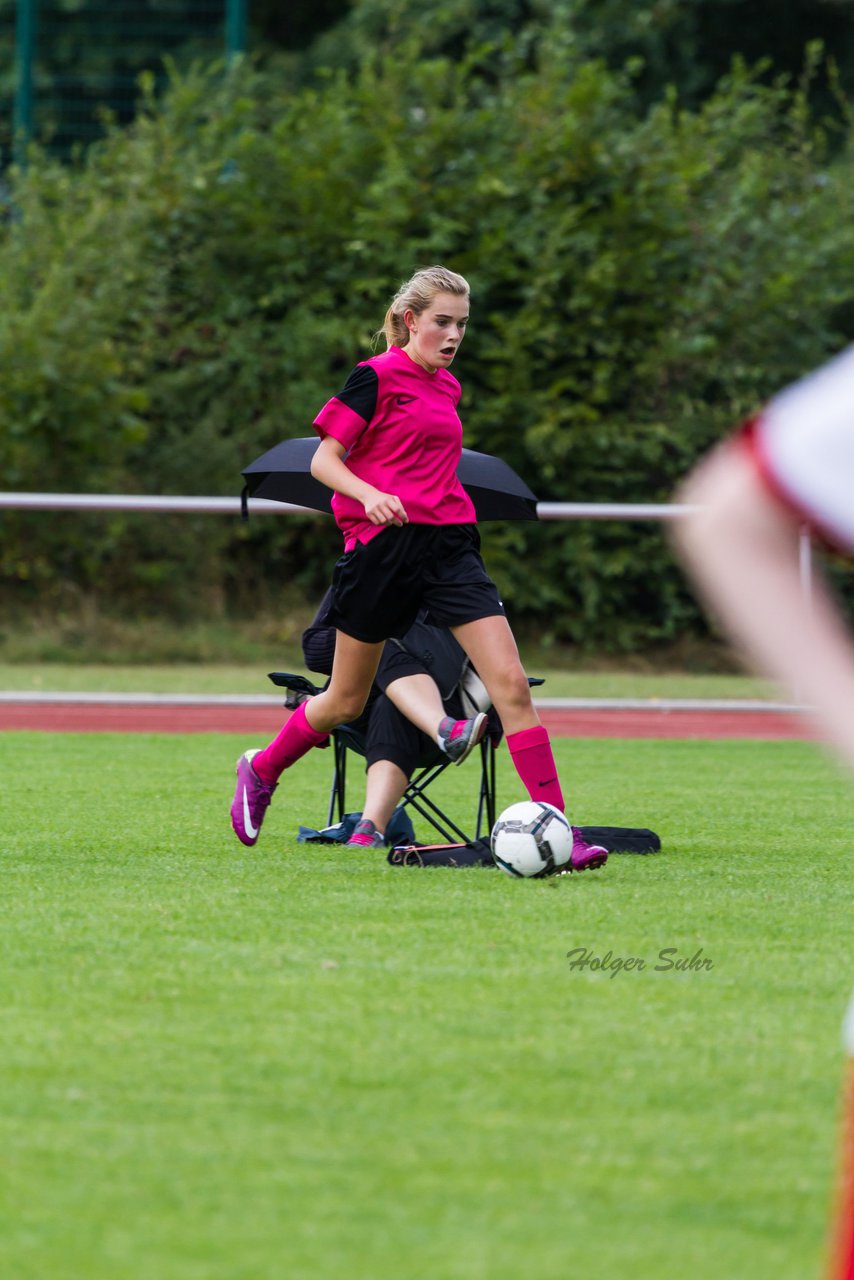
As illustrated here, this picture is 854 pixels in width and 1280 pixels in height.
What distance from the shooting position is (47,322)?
1616 centimetres

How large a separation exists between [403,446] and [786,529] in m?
4.24

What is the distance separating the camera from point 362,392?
227 inches

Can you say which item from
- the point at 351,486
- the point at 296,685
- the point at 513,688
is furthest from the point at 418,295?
the point at 296,685

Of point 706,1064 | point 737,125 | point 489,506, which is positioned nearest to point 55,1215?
point 706,1064

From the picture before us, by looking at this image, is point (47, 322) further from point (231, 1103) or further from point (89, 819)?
point (231, 1103)

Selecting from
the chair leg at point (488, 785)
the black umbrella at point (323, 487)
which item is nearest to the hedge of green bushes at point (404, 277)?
the black umbrella at point (323, 487)

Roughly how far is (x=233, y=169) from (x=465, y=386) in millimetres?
3298

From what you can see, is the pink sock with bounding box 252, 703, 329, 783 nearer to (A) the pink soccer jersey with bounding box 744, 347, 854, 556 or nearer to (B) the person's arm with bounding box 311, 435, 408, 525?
(B) the person's arm with bounding box 311, 435, 408, 525

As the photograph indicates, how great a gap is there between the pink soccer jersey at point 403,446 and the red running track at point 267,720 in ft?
A: 17.1

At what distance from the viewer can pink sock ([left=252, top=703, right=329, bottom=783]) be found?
623cm

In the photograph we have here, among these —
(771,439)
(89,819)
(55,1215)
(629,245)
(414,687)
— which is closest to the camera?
(771,439)

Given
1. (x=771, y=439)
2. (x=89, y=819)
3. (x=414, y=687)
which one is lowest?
(x=89, y=819)

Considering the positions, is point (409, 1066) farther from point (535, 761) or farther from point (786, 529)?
point (535, 761)

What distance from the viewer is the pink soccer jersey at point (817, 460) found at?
1.60 metres
